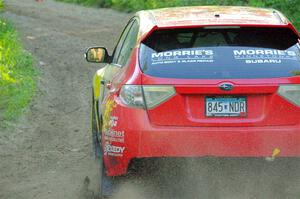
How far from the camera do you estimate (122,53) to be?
279 inches

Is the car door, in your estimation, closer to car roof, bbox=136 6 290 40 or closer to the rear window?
car roof, bbox=136 6 290 40

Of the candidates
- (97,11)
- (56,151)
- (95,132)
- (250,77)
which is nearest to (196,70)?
(250,77)

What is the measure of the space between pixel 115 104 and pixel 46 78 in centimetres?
856

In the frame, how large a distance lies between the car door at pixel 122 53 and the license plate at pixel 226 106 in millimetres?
977

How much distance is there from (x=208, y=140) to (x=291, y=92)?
0.75m

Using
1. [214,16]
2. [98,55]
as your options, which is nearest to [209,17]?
[214,16]

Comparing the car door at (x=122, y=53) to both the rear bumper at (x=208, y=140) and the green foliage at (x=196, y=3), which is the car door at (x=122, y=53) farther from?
the green foliage at (x=196, y=3)

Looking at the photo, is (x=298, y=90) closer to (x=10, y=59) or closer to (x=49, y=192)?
(x=49, y=192)

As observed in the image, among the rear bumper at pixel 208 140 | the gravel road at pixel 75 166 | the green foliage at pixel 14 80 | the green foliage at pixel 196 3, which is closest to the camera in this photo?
the rear bumper at pixel 208 140

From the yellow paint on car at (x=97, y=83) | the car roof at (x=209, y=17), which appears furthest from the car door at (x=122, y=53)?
the yellow paint on car at (x=97, y=83)

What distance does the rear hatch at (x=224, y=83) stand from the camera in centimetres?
572

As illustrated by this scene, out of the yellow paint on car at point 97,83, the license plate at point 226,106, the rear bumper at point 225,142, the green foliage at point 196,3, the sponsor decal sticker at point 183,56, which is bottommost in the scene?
the green foliage at point 196,3

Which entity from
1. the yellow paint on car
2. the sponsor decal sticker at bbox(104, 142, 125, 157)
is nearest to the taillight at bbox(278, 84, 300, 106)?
Answer: the sponsor decal sticker at bbox(104, 142, 125, 157)

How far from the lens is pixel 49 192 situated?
7.05m
